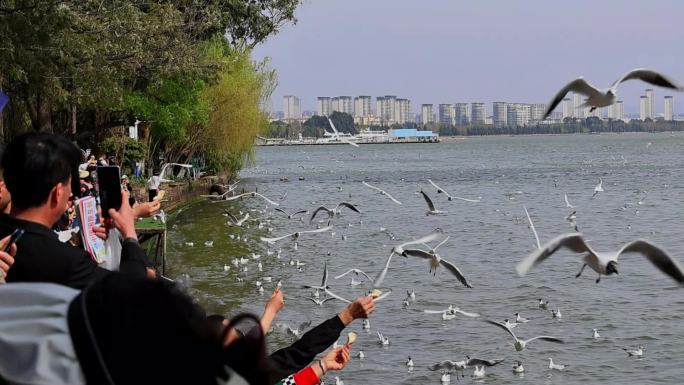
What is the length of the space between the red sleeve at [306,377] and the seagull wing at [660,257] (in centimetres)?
455

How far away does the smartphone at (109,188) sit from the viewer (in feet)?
11.1

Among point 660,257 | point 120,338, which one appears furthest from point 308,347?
point 660,257

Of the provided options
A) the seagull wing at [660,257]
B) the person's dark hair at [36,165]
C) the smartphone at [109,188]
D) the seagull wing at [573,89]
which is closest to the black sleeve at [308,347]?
the smartphone at [109,188]

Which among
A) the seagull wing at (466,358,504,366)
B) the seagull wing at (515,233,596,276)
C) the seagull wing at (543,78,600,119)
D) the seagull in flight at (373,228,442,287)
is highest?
the seagull wing at (543,78,600,119)

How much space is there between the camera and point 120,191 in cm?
340

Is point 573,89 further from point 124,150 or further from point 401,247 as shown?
point 124,150

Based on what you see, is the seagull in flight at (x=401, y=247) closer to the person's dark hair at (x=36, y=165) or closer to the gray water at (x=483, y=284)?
the gray water at (x=483, y=284)

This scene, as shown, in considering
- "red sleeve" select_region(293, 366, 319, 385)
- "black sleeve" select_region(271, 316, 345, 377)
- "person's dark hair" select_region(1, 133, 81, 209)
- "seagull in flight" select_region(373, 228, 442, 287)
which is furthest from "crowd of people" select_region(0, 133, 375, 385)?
"seagull in flight" select_region(373, 228, 442, 287)

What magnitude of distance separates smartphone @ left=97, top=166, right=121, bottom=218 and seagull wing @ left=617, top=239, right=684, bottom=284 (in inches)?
231

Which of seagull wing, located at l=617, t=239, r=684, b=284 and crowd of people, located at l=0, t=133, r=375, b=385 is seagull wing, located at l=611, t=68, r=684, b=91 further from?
crowd of people, located at l=0, t=133, r=375, b=385

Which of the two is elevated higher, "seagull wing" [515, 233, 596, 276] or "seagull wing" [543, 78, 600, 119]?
"seagull wing" [543, 78, 600, 119]

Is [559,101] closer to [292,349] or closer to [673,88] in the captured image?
[673,88]

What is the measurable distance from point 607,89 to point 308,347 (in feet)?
21.1

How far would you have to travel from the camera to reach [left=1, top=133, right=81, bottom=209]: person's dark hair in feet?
9.25
